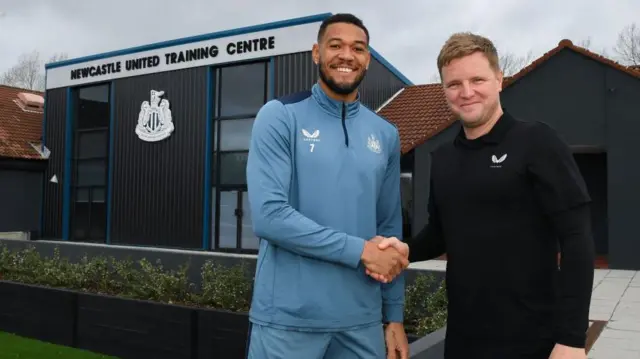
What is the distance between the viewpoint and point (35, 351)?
7090mm

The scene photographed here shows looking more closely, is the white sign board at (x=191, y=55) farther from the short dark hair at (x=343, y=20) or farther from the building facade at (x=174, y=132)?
the short dark hair at (x=343, y=20)

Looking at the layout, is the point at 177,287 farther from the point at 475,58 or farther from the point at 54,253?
the point at 475,58

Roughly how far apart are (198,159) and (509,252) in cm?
1790

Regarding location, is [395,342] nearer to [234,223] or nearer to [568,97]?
[568,97]

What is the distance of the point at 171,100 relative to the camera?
66.2 feet

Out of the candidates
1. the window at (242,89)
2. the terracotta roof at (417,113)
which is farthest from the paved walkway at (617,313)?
the window at (242,89)

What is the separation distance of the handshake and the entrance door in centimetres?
1603

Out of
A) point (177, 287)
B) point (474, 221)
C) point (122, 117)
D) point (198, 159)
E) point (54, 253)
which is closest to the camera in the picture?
point (474, 221)

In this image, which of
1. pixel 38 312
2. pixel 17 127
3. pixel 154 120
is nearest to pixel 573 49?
pixel 38 312

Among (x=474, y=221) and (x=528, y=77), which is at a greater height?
(x=528, y=77)

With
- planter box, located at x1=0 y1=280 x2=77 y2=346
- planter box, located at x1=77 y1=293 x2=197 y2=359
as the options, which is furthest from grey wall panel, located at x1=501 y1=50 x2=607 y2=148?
planter box, located at x1=0 y1=280 x2=77 y2=346

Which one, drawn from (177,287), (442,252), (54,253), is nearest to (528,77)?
(177,287)

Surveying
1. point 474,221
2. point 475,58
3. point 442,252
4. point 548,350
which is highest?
point 475,58

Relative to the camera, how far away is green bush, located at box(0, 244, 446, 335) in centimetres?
610
